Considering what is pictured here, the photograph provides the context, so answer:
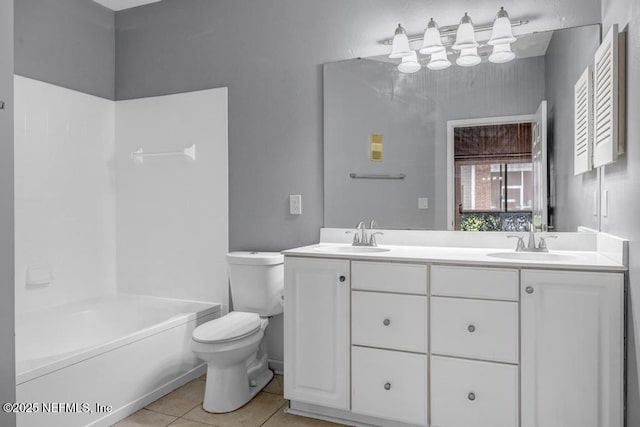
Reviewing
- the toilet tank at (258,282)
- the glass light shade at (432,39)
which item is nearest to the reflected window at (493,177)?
the glass light shade at (432,39)

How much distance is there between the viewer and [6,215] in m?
1.46

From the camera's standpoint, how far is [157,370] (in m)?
2.54

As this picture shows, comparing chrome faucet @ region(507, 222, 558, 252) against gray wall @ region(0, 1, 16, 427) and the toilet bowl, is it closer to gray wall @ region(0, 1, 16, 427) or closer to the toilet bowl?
the toilet bowl

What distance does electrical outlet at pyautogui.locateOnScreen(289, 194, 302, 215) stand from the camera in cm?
279

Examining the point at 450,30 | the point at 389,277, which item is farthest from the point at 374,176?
the point at 450,30

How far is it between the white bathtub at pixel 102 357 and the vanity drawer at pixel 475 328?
1.54 m

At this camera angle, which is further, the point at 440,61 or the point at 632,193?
the point at 440,61

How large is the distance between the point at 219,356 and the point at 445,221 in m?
1.40

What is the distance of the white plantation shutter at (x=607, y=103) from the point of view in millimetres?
1658

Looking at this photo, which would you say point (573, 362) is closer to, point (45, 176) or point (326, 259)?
point (326, 259)

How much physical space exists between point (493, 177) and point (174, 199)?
6.91ft

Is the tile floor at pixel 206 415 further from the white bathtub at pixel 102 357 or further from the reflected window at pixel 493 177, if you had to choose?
the reflected window at pixel 493 177

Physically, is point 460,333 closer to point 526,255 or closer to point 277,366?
point 526,255

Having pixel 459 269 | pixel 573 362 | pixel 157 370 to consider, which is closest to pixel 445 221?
pixel 459 269
